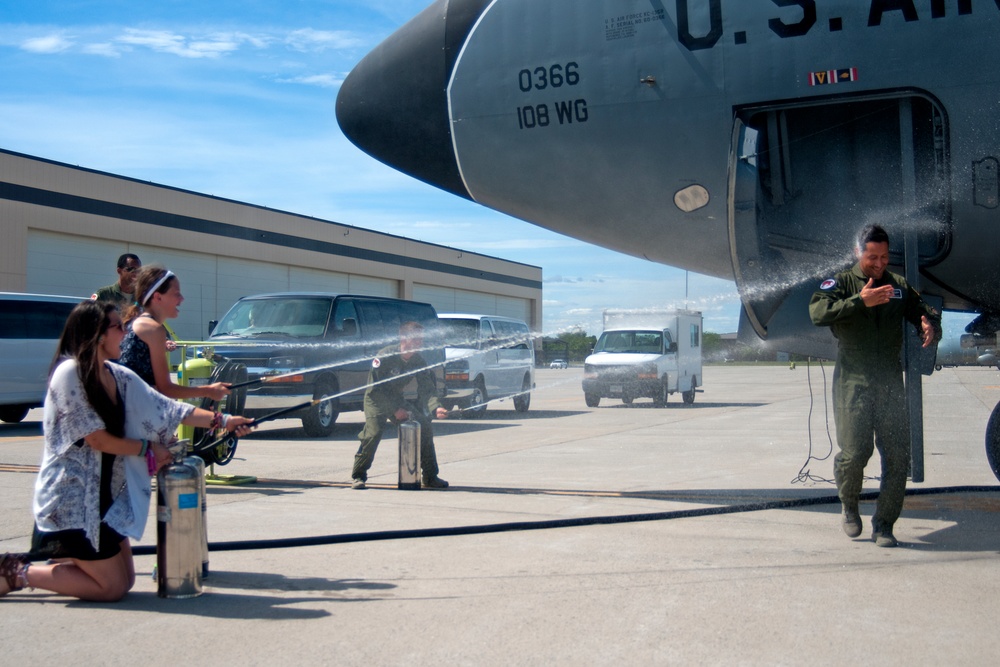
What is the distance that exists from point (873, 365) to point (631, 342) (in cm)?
1672

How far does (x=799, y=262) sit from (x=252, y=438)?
9721 millimetres

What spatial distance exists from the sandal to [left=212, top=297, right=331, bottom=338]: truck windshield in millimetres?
8829

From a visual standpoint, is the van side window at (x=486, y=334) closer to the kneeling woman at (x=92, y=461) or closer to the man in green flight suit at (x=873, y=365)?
the man in green flight suit at (x=873, y=365)

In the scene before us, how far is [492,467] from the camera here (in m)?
9.82

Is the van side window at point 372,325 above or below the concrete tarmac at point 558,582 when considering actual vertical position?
above

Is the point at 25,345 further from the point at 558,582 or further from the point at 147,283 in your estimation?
the point at 558,582

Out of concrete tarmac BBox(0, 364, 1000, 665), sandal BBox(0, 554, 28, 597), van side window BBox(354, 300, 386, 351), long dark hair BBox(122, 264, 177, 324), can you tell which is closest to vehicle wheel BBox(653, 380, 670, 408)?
van side window BBox(354, 300, 386, 351)

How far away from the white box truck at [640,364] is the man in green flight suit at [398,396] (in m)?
12.7

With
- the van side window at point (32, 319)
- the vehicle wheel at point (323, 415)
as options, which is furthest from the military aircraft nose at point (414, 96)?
the van side window at point (32, 319)

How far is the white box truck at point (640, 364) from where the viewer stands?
21297mm

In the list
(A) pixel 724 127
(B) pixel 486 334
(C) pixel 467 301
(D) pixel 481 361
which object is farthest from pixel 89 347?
(C) pixel 467 301

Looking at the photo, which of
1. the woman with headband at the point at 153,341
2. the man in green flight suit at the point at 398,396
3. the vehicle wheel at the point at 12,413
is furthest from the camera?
the vehicle wheel at the point at 12,413

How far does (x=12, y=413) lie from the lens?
1573 cm

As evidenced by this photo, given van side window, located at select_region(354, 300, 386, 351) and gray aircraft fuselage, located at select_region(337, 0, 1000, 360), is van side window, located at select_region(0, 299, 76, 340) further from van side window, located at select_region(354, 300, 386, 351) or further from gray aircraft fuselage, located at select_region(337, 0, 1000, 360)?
gray aircraft fuselage, located at select_region(337, 0, 1000, 360)
